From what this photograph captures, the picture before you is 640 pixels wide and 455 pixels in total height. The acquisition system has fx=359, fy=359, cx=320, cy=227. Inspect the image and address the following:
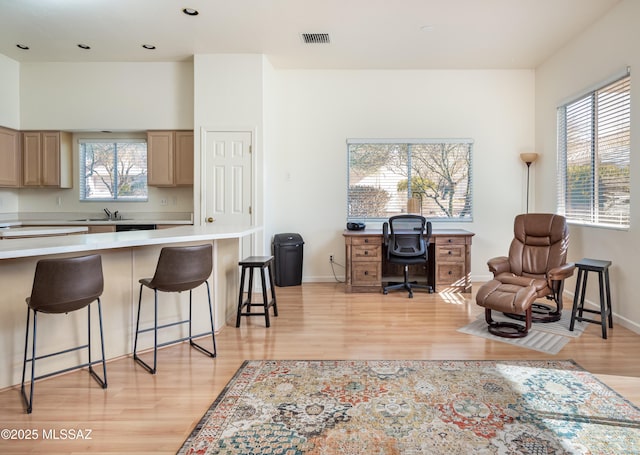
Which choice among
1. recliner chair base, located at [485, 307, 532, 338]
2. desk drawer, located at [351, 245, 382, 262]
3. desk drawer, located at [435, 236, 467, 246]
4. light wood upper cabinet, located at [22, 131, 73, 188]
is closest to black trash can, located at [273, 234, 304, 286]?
desk drawer, located at [351, 245, 382, 262]

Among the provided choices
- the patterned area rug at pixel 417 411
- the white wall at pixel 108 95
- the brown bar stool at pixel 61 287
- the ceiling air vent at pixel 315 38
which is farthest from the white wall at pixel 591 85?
the white wall at pixel 108 95

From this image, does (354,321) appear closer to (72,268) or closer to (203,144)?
(72,268)

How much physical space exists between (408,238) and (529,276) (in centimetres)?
143

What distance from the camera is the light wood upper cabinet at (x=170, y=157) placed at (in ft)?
17.1

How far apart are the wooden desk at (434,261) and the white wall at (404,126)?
0.64 metres

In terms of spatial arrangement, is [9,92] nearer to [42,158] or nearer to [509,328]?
[42,158]

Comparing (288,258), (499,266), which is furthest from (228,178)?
(499,266)

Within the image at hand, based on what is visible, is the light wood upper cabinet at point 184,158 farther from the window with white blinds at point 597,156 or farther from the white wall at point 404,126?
the window with white blinds at point 597,156

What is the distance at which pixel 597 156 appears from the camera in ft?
13.3

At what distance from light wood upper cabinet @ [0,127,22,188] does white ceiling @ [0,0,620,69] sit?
111 cm

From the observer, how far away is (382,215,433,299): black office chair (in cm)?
467

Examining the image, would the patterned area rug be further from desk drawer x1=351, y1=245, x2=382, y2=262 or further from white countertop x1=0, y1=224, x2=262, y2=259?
desk drawer x1=351, y1=245, x2=382, y2=262

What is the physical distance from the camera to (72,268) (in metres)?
2.11

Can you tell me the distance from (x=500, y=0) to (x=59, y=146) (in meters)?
5.96
